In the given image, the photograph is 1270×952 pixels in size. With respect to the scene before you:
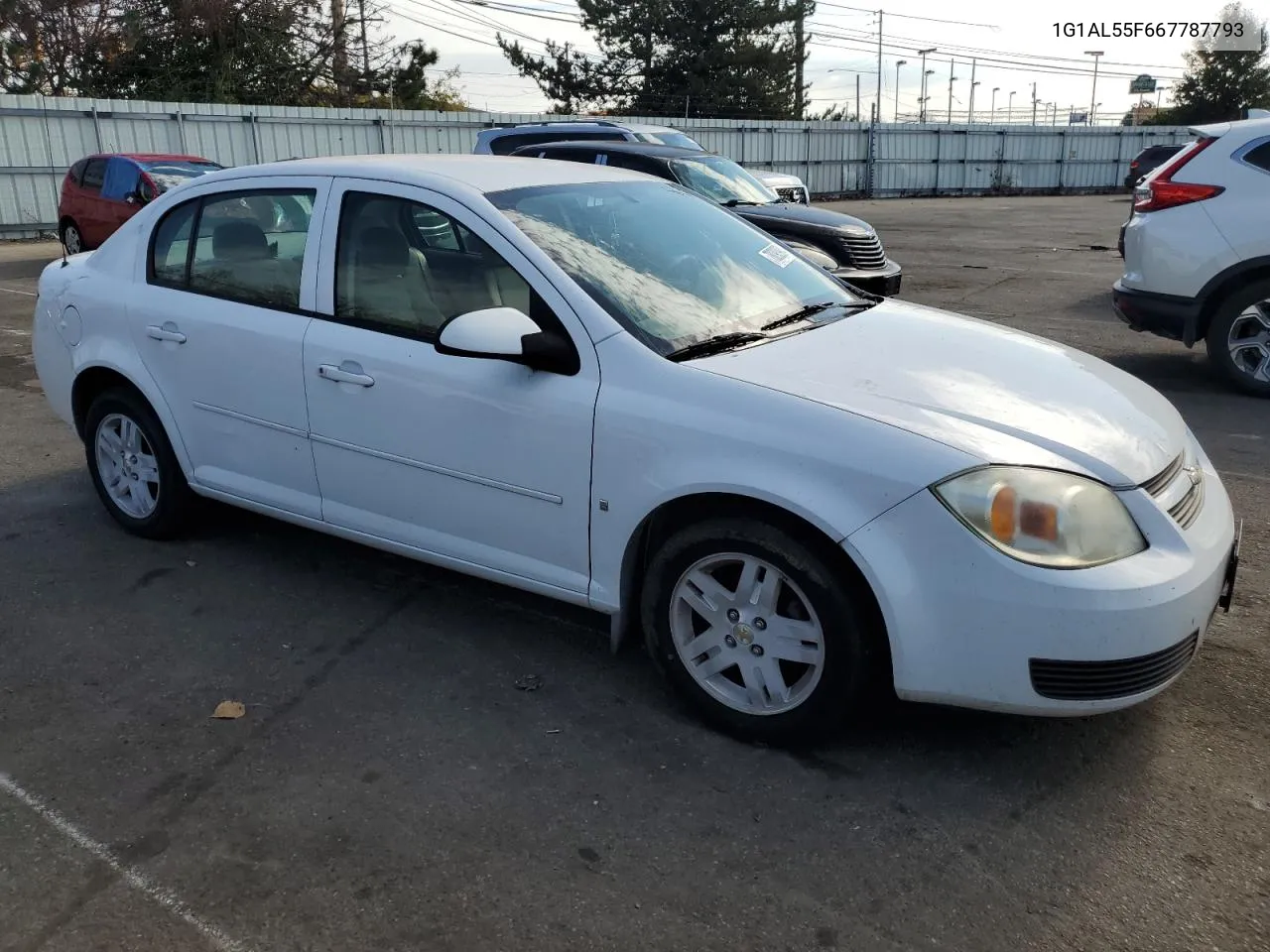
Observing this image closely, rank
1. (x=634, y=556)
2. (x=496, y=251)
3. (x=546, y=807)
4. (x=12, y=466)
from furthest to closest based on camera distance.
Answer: (x=12, y=466)
(x=496, y=251)
(x=634, y=556)
(x=546, y=807)

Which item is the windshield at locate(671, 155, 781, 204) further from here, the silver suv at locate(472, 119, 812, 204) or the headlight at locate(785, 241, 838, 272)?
the silver suv at locate(472, 119, 812, 204)

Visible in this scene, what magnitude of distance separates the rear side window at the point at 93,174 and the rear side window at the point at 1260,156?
1464 cm

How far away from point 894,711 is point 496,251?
6.44 ft

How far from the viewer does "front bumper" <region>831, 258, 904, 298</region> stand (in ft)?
33.4

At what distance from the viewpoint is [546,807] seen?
2955 mm

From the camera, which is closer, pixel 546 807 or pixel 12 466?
pixel 546 807

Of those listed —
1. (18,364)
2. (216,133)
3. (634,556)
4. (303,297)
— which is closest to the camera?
(634,556)

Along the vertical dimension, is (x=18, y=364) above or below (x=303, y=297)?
below

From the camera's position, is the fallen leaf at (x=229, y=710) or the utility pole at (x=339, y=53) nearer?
the fallen leaf at (x=229, y=710)

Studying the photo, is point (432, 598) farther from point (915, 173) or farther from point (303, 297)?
point (915, 173)

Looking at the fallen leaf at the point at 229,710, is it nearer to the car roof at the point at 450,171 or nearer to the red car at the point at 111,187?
the car roof at the point at 450,171

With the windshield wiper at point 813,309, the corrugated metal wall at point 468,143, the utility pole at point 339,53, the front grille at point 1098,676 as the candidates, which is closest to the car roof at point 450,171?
the windshield wiper at point 813,309

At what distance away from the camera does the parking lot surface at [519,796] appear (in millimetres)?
2527

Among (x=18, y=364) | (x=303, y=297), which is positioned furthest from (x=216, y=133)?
(x=303, y=297)
